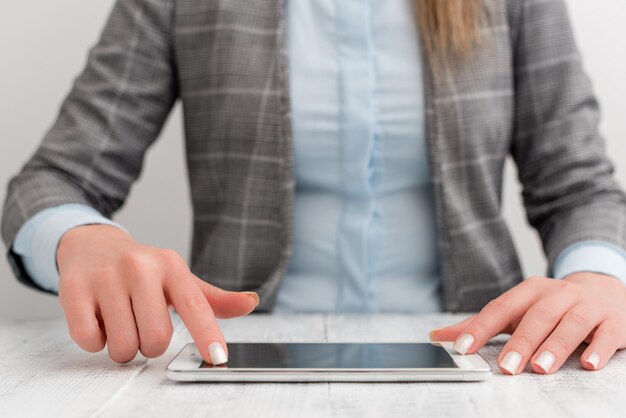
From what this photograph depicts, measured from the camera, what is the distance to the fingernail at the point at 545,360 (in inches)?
19.1

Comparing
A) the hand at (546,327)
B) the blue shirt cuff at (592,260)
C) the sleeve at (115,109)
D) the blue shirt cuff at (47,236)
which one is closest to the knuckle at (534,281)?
the hand at (546,327)

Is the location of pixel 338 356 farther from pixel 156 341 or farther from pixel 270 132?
pixel 270 132

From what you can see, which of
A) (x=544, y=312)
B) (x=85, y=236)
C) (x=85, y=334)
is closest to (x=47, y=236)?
(x=85, y=236)

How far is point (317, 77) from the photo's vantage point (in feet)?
2.73

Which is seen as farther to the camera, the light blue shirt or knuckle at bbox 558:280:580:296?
the light blue shirt

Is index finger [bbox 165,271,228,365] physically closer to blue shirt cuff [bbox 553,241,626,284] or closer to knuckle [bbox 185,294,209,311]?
knuckle [bbox 185,294,209,311]

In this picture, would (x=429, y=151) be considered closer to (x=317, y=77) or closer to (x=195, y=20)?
(x=317, y=77)

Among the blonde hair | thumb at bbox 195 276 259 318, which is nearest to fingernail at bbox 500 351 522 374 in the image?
thumb at bbox 195 276 259 318

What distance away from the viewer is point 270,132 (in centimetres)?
83

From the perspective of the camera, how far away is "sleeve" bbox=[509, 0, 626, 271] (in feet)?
2.77

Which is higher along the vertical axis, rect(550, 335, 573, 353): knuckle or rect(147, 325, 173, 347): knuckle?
rect(147, 325, 173, 347): knuckle

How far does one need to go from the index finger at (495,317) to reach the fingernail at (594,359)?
2.4 inches

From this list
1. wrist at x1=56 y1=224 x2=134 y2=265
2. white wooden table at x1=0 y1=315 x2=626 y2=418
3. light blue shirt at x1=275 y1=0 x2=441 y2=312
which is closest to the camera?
white wooden table at x1=0 y1=315 x2=626 y2=418

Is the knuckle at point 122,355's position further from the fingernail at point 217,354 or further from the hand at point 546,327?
the hand at point 546,327
